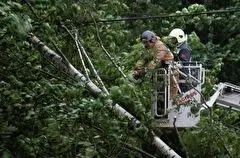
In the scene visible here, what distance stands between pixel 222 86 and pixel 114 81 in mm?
A: 1336

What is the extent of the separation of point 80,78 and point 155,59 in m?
1.02

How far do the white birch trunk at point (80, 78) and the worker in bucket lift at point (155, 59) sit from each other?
86cm

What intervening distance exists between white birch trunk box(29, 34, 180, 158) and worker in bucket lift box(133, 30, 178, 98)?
0.86 m

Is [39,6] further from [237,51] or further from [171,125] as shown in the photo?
[237,51]

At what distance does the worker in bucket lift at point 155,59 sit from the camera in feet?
22.3

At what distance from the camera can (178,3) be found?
14.5 meters

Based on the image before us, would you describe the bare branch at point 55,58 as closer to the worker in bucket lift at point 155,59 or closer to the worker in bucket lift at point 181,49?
the worker in bucket lift at point 155,59

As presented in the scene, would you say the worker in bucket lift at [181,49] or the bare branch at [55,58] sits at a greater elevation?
the bare branch at [55,58]

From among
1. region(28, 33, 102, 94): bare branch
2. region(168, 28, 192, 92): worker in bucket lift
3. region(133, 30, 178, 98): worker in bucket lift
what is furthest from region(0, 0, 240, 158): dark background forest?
region(168, 28, 192, 92): worker in bucket lift

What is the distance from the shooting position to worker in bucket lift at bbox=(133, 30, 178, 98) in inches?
267

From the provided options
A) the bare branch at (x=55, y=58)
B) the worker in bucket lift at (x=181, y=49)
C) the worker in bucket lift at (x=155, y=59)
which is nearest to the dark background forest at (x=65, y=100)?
the bare branch at (x=55, y=58)

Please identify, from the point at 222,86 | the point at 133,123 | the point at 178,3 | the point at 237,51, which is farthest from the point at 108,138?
the point at 178,3

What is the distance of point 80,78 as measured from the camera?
6176 millimetres

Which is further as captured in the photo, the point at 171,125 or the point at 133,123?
the point at 171,125
